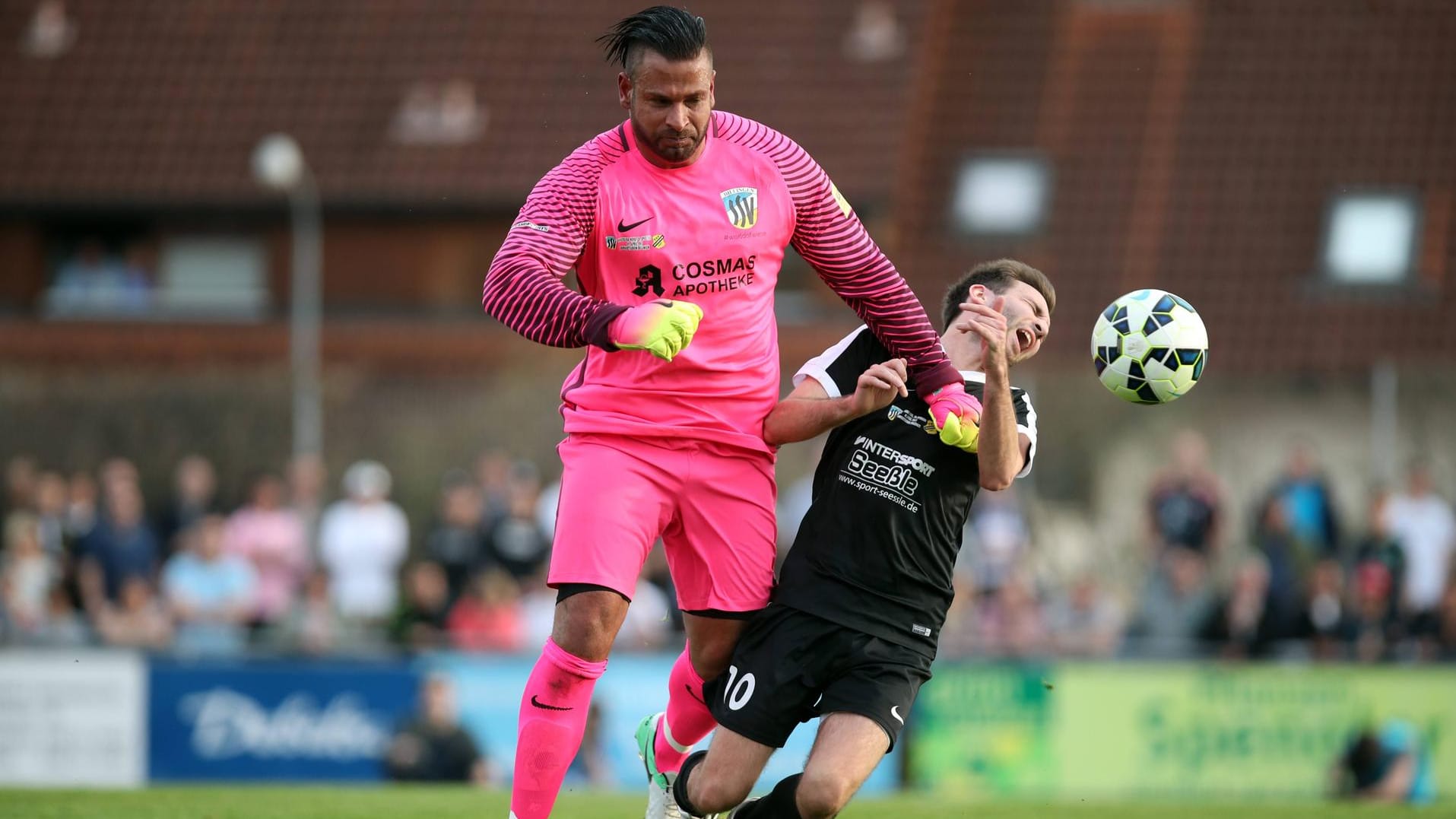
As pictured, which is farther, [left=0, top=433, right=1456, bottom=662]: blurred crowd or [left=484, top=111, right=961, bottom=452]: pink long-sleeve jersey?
[left=0, top=433, right=1456, bottom=662]: blurred crowd

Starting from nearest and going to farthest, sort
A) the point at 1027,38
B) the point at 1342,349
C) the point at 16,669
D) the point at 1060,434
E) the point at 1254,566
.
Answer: the point at 16,669 → the point at 1254,566 → the point at 1060,434 → the point at 1342,349 → the point at 1027,38

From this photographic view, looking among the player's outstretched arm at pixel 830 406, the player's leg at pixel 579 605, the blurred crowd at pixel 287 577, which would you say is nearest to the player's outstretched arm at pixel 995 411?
the player's outstretched arm at pixel 830 406

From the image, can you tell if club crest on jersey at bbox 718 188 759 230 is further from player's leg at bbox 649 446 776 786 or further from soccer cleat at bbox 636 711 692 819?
soccer cleat at bbox 636 711 692 819

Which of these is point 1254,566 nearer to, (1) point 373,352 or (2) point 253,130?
(1) point 373,352

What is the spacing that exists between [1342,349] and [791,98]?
8049mm

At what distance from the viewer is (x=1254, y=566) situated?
46.0 ft

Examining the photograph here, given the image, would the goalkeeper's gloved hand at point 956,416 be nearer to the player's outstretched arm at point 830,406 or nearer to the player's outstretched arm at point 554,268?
the player's outstretched arm at point 830,406

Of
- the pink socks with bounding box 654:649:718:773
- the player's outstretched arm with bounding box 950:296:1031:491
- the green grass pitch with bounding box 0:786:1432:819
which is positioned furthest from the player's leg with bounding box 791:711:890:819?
the green grass pitch with bounding box 0:786:1432:819

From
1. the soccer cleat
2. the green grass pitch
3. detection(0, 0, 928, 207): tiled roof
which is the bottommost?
the green grass pitch

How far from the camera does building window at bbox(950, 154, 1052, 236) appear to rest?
24.6 meters

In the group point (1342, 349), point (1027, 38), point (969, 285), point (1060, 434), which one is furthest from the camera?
point (1027, 38)

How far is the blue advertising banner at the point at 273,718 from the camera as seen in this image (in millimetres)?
13070

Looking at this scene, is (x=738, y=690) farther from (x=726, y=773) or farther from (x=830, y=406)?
(x=830, y=406)

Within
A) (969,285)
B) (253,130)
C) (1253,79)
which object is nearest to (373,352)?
(253,130)
